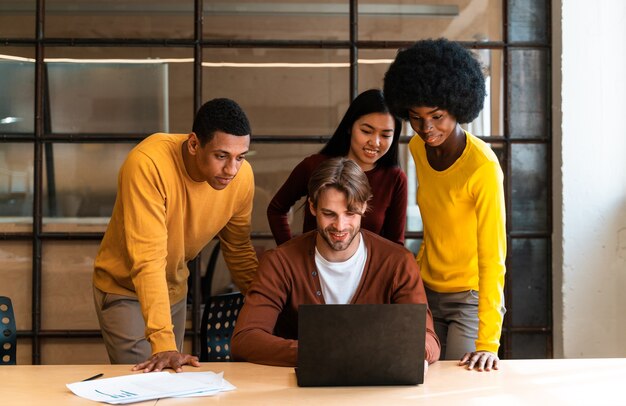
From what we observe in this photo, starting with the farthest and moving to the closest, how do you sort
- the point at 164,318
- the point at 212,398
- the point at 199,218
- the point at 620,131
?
the point at 620,131
the point at 199,218
the point at 164,318
the point at 212,398

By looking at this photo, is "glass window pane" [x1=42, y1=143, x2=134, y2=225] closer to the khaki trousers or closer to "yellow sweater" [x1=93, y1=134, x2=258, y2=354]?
"yellow sweater" [x1=93, y1=134, x2=258, y2=354]

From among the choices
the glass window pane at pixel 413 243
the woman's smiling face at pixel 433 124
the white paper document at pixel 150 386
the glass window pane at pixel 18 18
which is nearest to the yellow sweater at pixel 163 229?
the white paper document at pixel 150 386

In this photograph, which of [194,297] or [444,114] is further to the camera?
[194,297]

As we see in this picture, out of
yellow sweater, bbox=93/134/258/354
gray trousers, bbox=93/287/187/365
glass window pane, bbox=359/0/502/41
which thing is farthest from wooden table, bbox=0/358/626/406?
glass window pane, bbox=359/0/502/41

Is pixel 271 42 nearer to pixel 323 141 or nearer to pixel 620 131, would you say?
pixel 323 141

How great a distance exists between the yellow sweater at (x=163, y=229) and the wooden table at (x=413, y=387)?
0.92 feet

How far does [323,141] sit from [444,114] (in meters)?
1.23

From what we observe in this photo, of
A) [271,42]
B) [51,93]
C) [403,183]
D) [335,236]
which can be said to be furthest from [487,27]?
[51,93]

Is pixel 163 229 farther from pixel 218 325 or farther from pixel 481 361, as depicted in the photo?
pixel 481 361

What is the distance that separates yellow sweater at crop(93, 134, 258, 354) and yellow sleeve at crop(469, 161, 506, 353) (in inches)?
32.2

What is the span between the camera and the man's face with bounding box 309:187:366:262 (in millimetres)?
2393

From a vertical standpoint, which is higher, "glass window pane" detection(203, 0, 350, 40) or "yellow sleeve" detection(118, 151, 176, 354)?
"glass window pane" detection(203, 0, 350, 40)

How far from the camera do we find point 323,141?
144 inches

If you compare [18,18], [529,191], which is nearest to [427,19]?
[529,191]
